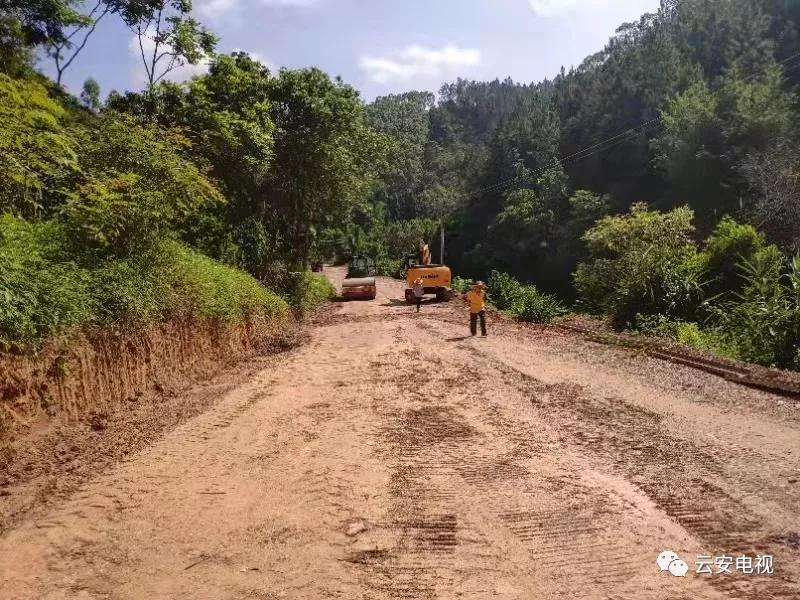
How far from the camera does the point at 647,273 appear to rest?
17.0m

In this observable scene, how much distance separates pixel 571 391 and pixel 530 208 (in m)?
45.8

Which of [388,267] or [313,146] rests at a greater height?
[313,146]

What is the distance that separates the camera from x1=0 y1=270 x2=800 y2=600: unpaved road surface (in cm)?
400

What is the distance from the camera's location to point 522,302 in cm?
2102

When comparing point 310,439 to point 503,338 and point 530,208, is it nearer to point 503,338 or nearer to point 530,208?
point 503,338

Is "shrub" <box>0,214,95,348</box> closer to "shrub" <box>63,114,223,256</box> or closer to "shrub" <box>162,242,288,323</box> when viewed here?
"shrub" <box>63,114,223,256</box>

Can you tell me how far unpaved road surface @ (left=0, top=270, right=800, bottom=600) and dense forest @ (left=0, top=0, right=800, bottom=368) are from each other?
7.45 ft

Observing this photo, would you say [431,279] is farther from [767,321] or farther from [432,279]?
[767,321]

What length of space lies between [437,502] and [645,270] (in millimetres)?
14047

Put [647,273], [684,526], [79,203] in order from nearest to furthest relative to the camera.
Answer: [684,526] < [79,203] < [647,273]

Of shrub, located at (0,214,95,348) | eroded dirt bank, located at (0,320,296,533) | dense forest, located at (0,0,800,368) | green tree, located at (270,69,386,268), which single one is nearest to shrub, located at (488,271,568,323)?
dense forest, located at (0,0,800,368)

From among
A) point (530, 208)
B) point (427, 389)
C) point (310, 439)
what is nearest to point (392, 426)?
point (310, 439)

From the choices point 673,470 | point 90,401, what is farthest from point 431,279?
point 673,470

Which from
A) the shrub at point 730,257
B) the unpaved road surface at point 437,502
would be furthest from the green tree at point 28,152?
the shrub at point 730,257
